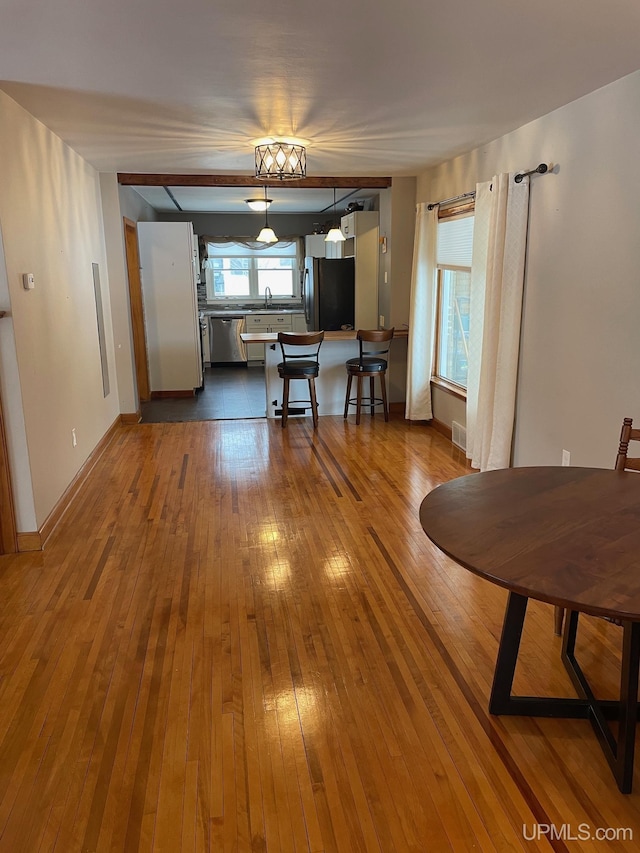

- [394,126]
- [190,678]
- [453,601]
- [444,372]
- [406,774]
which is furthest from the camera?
[444,372]

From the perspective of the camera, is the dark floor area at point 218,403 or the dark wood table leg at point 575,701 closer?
the dark wood table leg at point 575,701

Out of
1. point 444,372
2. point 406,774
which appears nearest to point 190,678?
point 406,774

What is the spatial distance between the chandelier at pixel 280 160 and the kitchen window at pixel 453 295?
1.48 metres

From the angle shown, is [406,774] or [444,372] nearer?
[406,774]

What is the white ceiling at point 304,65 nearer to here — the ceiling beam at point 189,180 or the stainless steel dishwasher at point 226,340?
the ceiling beam at point 189,180

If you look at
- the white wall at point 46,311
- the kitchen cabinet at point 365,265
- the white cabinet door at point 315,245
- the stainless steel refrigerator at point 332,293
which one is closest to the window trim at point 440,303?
the kitchen cabinet at point 365,265

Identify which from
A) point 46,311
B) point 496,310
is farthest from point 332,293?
point 46,311

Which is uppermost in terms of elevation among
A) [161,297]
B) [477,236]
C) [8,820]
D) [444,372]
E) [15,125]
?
[15,125]

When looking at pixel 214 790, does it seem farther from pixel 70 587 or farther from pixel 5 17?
pixel 5 17

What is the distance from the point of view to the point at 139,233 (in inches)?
283

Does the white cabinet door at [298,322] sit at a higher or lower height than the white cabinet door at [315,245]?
lower

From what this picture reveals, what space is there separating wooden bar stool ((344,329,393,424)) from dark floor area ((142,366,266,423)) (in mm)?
1071

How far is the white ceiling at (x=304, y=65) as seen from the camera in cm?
214

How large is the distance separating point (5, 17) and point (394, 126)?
239cm
